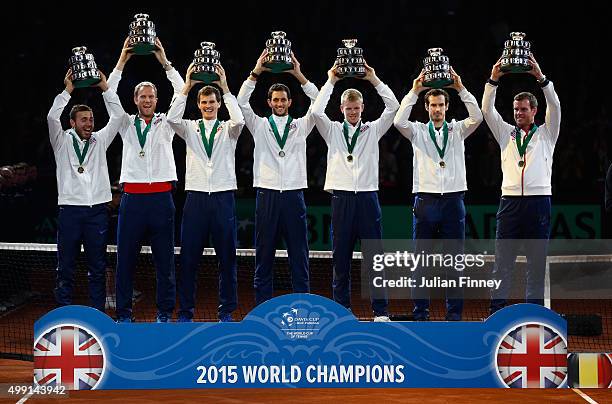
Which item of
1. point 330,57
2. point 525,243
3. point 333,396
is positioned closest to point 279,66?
point 525,243

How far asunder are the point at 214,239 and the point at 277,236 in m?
0.58

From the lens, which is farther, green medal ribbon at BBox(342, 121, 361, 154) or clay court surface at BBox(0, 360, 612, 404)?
green medal ribbon at BBox(342, 121, 361, 154)

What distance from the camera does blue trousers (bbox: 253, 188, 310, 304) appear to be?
959 cm

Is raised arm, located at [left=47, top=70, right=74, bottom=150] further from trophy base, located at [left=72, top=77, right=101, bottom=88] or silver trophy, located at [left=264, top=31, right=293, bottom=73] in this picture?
silver trophy, located at [left=264, top=31, right=293, bottom=73]

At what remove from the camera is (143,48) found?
921 centimetres

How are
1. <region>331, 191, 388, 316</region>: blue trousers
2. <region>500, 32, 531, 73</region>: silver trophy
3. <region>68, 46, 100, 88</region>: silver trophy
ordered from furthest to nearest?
<region>331, 191, 388, 316</region>: blue trousers
<region>68, 46, 100, 88</region>: silver trophy
<region>500, 32, 531, 73</region>: silver trophy

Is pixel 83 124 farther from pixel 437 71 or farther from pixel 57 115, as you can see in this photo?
pixel 437 71

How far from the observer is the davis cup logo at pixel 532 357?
28.3ft

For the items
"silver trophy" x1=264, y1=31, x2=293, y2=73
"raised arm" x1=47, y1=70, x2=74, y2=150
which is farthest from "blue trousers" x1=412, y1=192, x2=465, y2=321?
"raised arm" x1=47, y1=70, x2=74, y2=150

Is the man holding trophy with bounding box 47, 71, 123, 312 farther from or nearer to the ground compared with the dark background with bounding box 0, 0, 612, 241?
nearer to the ground

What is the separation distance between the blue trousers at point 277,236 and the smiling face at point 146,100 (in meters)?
1.34

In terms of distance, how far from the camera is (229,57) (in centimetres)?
1784

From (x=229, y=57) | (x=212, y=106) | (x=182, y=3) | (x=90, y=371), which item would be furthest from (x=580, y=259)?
(x=182, y=3)

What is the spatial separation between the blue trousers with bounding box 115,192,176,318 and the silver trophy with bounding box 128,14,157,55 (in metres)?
1.36
